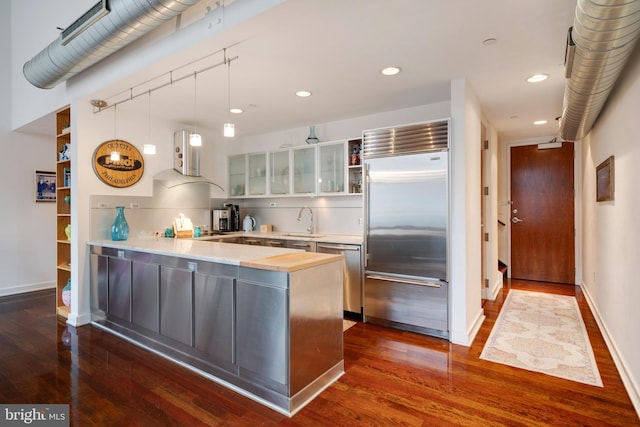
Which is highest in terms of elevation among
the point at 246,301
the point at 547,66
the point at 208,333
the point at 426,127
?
the point at 547,66

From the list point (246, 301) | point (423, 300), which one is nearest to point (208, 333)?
point (246, 301)

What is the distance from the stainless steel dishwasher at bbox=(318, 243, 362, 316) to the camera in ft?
12.5

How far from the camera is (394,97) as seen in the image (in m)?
3.63

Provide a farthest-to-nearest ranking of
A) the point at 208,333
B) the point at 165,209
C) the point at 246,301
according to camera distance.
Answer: the point at 165,209, the point at 208,333, the point at 246,301

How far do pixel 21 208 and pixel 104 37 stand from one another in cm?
404

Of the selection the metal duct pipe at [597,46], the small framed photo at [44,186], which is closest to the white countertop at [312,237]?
the metal duct pipe at [597,46]

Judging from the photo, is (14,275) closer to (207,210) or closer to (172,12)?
(207,210)

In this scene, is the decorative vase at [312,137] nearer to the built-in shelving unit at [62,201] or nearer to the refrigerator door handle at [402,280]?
the refrigerator door handle at [402,280]

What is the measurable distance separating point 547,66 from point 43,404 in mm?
4436

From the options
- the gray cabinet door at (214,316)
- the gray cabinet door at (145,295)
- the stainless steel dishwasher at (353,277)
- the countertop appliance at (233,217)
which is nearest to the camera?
the gray cabinet door at (214,316)

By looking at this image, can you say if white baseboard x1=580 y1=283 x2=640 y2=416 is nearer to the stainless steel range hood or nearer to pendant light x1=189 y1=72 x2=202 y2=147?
pendant light x1=189 y1=72 x2=202 y2=147

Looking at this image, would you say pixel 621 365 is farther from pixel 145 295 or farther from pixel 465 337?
pixel 145 295

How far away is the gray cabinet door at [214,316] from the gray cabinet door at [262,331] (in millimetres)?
96

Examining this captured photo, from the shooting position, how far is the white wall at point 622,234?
2.20 m
